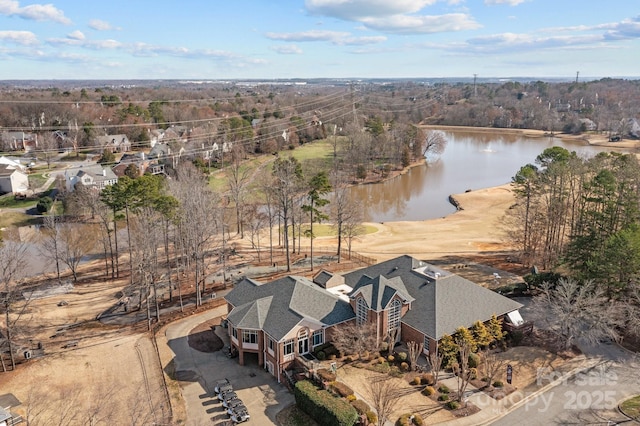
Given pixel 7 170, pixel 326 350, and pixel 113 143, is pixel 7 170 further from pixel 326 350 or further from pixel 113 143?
pixel 326 350

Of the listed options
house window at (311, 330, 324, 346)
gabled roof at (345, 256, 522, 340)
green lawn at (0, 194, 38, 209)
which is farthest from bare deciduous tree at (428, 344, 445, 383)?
green lawn at (0, 194, 38, 209)

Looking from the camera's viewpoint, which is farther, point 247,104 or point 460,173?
point 247,104

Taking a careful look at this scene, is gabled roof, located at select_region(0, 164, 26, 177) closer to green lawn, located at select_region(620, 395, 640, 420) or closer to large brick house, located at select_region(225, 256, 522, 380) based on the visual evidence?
large brick house, located at select_region(225, 256, 522, 380)

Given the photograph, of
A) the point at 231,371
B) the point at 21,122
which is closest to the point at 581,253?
the point at 231,371

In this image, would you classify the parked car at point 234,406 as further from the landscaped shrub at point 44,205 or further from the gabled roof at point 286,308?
the landscaped shrub at point 44,205

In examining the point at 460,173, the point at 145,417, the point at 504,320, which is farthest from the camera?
the point at 460,173

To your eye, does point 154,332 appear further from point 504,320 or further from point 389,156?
point 389,156

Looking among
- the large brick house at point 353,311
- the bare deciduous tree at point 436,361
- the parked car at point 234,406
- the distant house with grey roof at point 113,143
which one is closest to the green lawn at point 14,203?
the distant house with grey roof at point 113,143

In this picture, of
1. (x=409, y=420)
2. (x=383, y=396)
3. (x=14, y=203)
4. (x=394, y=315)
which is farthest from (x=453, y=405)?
(x=14, y=203)
